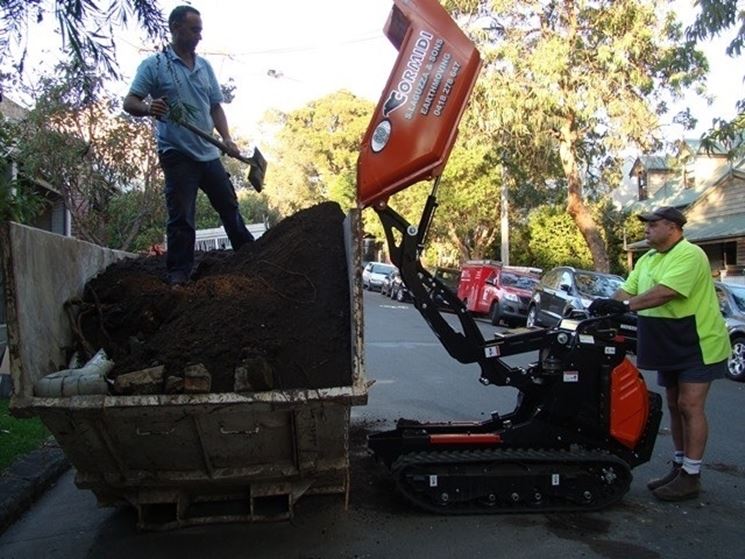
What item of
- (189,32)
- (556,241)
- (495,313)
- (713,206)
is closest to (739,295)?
(495,313)

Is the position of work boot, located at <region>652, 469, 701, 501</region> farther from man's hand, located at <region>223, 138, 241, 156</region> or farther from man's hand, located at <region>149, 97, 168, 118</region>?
man's hand, located at <region>149, 97, 168, 118</region>

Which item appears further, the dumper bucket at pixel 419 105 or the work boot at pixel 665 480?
the work boot at pixel 665 480

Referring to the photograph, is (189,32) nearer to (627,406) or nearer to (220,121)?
(220,121)

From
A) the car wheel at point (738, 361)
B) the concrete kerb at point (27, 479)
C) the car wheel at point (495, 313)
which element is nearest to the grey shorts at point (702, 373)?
the concrete kerb at point (27, 479)

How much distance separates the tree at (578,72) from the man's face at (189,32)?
15.2m

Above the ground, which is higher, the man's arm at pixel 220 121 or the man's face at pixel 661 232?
the man's arm at pixel 220 121

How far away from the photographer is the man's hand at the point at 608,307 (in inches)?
180

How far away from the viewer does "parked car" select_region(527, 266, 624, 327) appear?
14352 mm

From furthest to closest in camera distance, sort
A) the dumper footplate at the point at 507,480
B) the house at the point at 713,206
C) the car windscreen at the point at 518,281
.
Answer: the house at the point at 713,206 → the car windscreen at the point at 518,281 → the dumper footplate at the point at 507,480

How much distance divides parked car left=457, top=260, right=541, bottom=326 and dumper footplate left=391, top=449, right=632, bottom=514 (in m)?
13.2

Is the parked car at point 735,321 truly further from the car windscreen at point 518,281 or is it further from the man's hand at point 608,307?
the car windscreen at point 518,281

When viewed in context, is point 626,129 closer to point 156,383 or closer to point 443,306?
point 443,306

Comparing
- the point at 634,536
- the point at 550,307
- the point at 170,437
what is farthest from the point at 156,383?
the point at 550,307

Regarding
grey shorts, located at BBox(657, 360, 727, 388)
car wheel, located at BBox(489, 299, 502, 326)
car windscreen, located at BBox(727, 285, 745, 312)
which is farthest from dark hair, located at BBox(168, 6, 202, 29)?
car wheel, located at BBox(489, 299, 502, 326)
